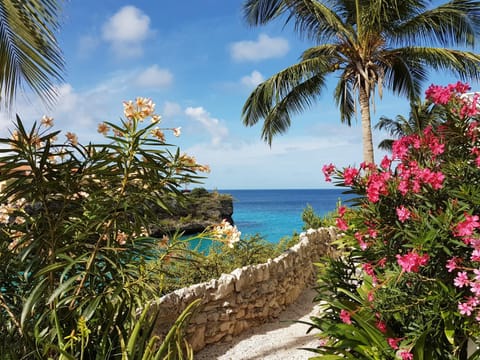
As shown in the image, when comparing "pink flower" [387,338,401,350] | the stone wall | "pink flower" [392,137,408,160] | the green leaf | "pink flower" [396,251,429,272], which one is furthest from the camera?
the stone wall

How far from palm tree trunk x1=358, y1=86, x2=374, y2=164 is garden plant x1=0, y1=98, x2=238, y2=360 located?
754 cm

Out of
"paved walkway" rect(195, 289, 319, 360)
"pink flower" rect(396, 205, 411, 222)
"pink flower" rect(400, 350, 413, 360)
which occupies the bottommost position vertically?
"paved walkway" rect(195, 289, 319, 360)

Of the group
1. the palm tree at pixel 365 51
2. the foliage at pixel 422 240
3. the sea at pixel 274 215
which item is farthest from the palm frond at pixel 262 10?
the foliage at pixel 422 240

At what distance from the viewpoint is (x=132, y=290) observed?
90.2 inches

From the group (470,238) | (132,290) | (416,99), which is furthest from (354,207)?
(416,99)

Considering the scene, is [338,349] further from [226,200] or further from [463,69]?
[226,200]

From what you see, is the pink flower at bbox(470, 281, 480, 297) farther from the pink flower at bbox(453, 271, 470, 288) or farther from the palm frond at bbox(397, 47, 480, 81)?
the palm frond at bbox(397, 47, 480, 81)

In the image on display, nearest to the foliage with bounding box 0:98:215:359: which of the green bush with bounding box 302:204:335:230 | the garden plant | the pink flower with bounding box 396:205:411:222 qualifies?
the garden plant

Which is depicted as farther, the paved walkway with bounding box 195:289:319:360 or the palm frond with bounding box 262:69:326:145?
the palm frond with bounding box 262:69:326:145

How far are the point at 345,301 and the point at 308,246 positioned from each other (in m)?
4.25

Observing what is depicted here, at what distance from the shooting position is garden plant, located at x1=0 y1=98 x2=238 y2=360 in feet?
6.82

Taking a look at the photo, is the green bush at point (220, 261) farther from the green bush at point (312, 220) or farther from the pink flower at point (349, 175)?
the green bush at point (312, 220)

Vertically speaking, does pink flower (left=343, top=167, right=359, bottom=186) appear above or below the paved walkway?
above

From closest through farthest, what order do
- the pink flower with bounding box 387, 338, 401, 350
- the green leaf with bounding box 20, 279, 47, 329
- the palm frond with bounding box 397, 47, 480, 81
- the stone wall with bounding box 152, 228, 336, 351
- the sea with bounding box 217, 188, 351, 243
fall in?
the green leaf with bounding box 20, 279, 47, 329, the pink flower with bounding box 387, 338, 401, 350, the stone wall with bounding box 152, 228, 336, 351, the palm frond with bounding box 397, 47, 480, 81, the sea with bounding box 217, 188, 351, 243
